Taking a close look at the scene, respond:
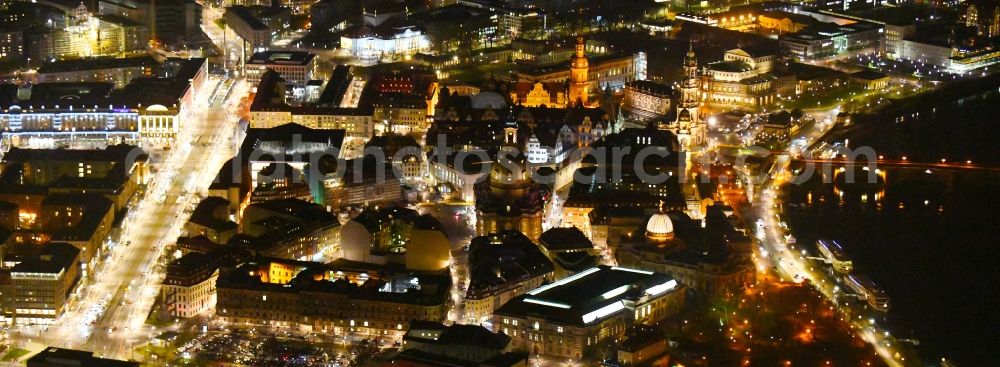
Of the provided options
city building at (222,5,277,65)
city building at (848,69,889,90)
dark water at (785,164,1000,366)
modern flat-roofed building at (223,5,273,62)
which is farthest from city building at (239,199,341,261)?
city building at (848,69,889,90)

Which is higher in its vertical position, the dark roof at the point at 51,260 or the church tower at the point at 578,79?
the church tower at the point at 578,79

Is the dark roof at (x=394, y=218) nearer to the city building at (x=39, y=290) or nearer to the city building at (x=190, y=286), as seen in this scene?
the city building at (x=190, y=286)

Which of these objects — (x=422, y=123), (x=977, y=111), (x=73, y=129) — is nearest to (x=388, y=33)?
(x=422, y=123)

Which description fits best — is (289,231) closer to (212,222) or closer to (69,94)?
(212,222)

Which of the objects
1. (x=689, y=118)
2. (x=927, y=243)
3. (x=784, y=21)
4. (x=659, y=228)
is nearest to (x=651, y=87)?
(x=689, y=118)

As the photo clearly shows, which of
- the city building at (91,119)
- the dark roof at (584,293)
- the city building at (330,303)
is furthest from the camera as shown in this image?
the city building at (91,119)

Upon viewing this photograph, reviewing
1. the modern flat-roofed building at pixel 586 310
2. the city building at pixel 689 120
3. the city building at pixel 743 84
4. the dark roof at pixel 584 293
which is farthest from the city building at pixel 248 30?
the modern flat-roofed building at pixel 586 310
